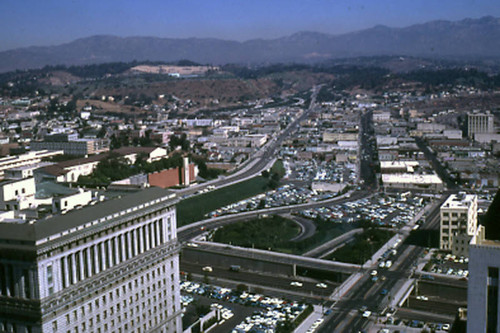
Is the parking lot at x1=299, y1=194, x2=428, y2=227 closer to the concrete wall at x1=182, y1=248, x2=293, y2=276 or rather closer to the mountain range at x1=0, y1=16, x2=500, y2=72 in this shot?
the concrete wall at x1=182, y1=248, x2=293, y2=276

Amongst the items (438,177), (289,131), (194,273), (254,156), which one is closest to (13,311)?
(194,273)

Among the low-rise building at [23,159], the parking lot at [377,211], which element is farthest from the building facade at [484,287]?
the low-rise building at [23,159]

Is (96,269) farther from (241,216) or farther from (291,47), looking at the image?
(291,47)

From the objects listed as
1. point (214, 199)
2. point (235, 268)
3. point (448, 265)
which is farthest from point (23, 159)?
point (448, 265)

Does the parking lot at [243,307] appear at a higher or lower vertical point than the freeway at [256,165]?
lower

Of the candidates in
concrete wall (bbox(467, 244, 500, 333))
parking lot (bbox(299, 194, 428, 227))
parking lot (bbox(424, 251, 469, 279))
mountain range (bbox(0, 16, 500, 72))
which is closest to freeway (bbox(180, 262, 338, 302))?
parking lot (bbox(424, 251, 469, 279))

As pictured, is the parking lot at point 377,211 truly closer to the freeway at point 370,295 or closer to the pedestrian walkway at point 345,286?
the freeway at point 370,295
